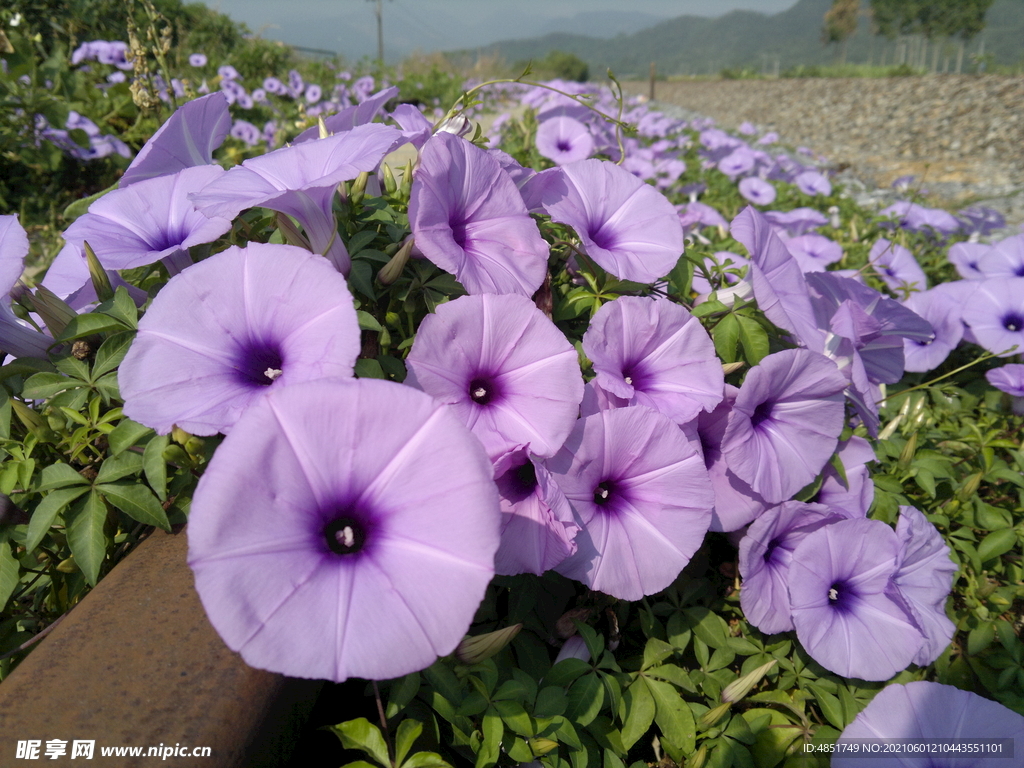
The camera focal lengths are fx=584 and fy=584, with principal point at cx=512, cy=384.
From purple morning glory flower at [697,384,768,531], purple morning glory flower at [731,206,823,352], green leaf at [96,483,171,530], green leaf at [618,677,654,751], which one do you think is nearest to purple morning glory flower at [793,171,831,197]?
purple morning glory flower at [731,206,823,352]

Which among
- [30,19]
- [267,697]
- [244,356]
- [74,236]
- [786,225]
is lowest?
[786,225]

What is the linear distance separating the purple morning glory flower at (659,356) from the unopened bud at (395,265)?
0.48 metres

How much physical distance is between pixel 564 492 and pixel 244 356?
0.75 m

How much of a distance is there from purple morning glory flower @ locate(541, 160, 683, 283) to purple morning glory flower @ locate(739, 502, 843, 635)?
77 centimetres

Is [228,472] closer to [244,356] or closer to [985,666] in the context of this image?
[244,356]

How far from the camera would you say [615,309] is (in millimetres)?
1499

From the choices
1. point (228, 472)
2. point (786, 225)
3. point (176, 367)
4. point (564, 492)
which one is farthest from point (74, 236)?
point (786, 225)

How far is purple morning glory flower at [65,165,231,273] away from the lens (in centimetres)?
137

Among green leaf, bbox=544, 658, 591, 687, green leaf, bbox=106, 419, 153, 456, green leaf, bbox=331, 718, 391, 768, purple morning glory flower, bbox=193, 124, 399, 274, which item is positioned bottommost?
green leaf, bbox=544, 658, 591, 687

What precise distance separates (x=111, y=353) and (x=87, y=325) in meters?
0.08

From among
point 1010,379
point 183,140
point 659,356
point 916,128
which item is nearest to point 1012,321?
point 1010,379

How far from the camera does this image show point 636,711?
1.54 meters

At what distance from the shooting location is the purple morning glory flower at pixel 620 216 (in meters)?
1.64

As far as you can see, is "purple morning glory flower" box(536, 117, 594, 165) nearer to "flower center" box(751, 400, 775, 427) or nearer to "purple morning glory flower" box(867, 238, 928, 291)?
"purple morning glory flower" box(867, 238, 928, 291)
